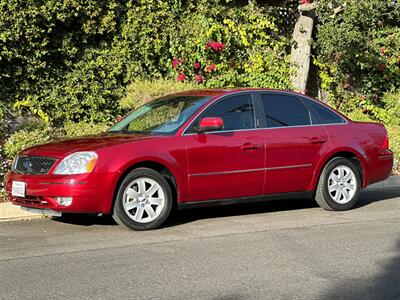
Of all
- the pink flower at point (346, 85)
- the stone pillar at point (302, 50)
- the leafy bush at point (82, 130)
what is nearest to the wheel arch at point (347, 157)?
the leafy bush at point (82, 130)

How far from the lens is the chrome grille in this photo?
6.94 m

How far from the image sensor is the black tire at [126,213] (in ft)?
22.7

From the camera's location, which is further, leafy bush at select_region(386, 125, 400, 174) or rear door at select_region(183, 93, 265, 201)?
leafy bush at select_region(386, 125, 400, 174)

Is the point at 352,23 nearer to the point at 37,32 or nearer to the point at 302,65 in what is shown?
the point at 302,65

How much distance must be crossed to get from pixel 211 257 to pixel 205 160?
1.60 meters

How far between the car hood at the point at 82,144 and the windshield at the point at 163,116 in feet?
0.98

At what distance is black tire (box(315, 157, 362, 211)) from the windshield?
6.19 feet

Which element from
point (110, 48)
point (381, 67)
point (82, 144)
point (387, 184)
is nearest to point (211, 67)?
point (110, 48)

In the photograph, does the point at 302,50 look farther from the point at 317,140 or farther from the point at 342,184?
the point at 317,140

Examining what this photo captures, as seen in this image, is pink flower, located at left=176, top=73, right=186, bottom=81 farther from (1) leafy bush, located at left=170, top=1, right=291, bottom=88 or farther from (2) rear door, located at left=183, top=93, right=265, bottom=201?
(2) rear door, located at left=183, top=93, right=265, bottom=201

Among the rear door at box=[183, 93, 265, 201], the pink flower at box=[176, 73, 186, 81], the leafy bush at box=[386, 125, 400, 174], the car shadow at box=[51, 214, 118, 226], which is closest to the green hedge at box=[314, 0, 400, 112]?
the leafy bush at box=[386, 125, 400, 174]

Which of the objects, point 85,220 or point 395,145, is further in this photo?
point 395,145

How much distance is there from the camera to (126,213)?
6969mm

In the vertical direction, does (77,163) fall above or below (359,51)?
below
